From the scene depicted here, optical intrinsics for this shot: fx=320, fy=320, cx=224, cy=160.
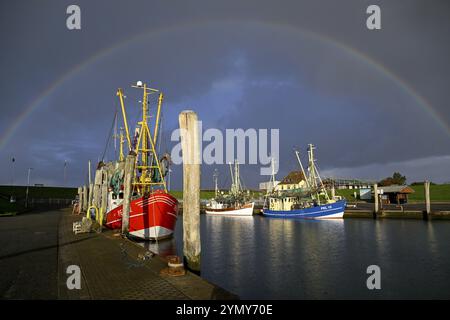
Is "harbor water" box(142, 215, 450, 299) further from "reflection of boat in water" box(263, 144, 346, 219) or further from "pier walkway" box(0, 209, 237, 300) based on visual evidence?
"reflection of boat in water" box(263, 144, 346, 219)

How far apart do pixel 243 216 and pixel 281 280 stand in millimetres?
58817

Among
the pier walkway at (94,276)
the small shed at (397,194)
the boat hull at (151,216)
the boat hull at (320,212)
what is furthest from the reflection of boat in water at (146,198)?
the small shed at (397,194)

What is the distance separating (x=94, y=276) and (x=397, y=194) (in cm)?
7912

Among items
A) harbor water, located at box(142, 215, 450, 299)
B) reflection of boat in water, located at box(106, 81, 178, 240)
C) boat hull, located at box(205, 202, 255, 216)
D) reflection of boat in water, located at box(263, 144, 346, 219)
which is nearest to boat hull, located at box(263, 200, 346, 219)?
reflection of boat in water, located at box(263, 144, 346, 219)

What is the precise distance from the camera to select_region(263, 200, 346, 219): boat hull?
188 feet

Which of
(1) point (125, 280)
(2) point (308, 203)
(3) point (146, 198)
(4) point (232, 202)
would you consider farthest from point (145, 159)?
(4) point (232, 202)

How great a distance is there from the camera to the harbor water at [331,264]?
16.1 metres

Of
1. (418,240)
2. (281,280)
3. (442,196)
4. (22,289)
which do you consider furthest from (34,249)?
(442,196)

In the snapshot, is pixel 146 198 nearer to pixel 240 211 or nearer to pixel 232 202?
pixel 240 211

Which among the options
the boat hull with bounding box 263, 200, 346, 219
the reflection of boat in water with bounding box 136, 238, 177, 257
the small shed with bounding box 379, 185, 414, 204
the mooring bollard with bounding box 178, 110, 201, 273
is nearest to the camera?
the mooring bollard with bounding box 178, 110, 201, 273

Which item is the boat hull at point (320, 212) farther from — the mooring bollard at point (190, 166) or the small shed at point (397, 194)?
the mooring bollard at point (190, 166)

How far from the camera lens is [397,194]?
249 ft

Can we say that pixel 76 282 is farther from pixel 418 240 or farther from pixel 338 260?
pixel 418 240

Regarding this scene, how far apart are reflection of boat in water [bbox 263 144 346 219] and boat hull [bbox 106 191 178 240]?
124 feet
